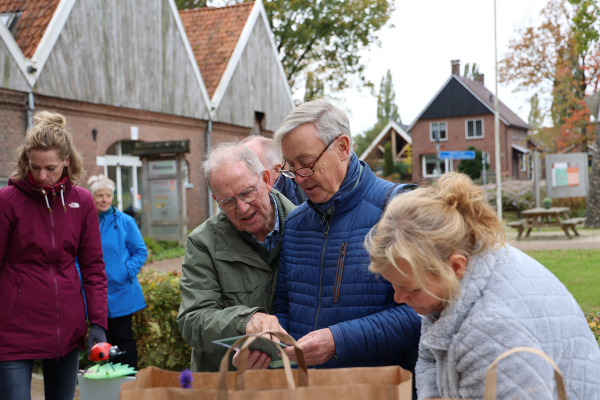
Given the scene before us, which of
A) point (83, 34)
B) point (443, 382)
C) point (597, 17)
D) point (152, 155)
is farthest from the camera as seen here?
point (597, 17)

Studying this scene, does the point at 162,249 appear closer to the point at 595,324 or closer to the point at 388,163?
Answer: the point at 595,324

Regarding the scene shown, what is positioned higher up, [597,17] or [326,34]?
[326,34]

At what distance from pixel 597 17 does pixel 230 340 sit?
19754 mm

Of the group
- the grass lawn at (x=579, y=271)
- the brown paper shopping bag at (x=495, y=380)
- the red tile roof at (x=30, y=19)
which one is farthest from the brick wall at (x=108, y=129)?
the brown paper shopping bag at (x=495, y=380)

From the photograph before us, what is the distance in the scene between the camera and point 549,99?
29.5 metres

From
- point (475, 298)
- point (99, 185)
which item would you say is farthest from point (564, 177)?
point (475, 298)

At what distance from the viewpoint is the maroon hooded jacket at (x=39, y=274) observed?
117 inches

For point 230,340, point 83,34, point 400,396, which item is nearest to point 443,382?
point 400,396

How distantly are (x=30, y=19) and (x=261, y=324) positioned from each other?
544 inches

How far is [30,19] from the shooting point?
1354 centimetres

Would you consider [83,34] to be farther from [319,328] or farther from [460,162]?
[460,162]

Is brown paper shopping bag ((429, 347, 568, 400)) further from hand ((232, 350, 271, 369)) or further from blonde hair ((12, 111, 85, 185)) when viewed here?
blonde hair ((12, 111, 85, 185))

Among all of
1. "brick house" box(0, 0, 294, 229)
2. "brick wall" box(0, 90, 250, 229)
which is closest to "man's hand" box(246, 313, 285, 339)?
"brick wall" box(0, 90, 250, 229)

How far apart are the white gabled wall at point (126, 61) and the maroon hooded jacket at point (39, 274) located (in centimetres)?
1107
